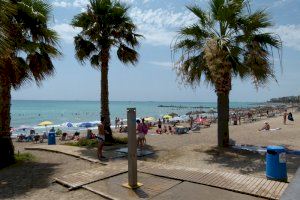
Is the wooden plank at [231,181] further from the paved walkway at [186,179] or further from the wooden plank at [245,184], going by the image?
the wooden plank at [245,184]

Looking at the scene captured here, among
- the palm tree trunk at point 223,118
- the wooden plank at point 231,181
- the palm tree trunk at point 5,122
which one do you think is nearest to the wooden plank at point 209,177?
the wooden plank at point 231,181

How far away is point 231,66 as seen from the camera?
42.7 ft

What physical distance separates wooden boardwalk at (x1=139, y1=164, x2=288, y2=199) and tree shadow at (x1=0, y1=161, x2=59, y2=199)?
112 inches

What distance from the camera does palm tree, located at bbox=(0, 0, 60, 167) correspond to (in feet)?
36.2

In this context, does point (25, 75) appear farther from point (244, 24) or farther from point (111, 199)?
point (244, 24)

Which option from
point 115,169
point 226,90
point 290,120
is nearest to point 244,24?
point 226,90

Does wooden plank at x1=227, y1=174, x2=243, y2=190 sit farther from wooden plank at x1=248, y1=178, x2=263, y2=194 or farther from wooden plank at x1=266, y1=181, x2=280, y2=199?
wooden plank at x1=266, y1=181, x2=280, y2=199

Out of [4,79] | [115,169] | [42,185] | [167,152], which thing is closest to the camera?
[42,185]

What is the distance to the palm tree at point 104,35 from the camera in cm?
1565

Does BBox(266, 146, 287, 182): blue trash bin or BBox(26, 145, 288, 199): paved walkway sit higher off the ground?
BBox(266, 146, 287, 182): blue trash bin

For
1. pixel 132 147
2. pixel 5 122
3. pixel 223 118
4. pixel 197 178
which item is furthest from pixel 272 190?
pixel 5 122

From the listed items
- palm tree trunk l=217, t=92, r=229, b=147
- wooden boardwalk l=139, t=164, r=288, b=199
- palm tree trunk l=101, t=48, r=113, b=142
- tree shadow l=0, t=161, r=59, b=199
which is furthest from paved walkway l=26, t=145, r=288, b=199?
palm tree trunk l=101, t=48, r=113, b=142

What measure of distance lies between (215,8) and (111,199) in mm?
9590

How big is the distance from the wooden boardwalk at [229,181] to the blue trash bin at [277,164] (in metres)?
0.33
